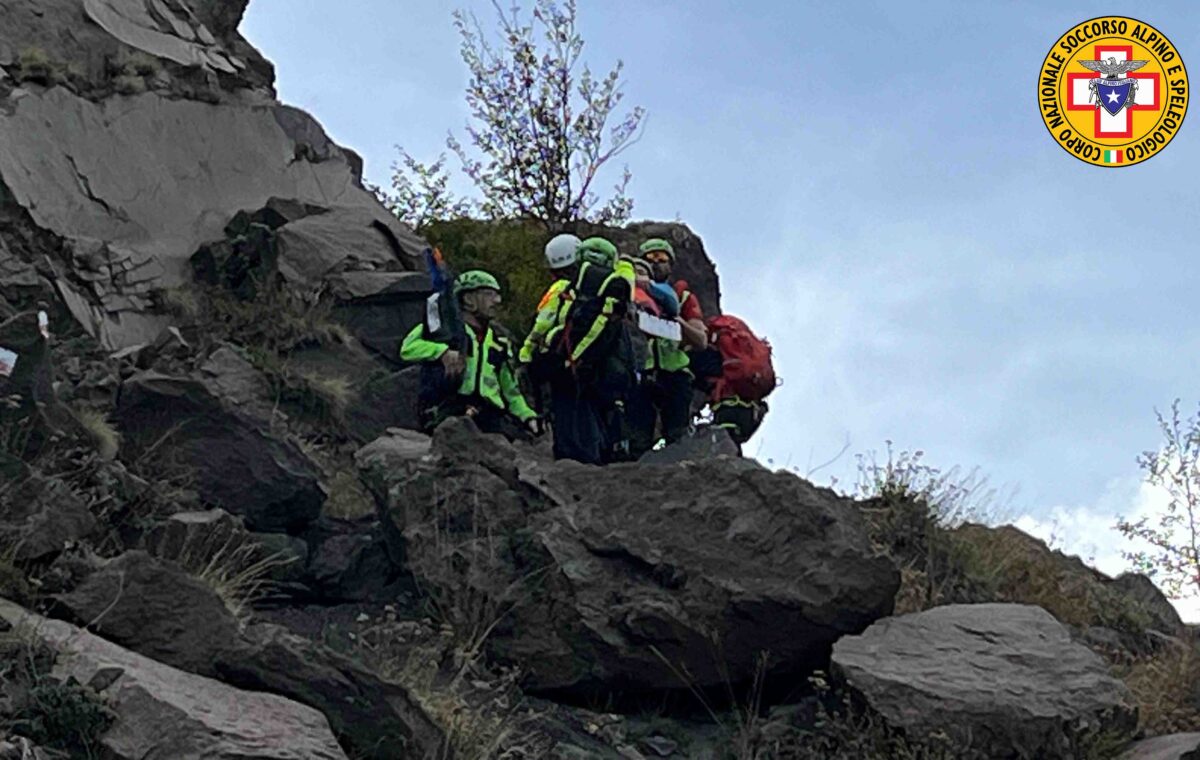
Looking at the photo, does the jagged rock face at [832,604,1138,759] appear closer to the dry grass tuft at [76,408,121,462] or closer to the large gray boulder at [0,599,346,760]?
the large gray boulder at [0,599,346,760]

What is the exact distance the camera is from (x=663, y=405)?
1212cm

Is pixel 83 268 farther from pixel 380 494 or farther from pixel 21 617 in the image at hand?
pixel 21 617

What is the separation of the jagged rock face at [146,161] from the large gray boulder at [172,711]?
7301 millimetres

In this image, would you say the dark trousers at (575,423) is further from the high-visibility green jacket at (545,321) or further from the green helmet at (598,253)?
the green helmet at (598,253)

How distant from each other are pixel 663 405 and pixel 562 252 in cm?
129

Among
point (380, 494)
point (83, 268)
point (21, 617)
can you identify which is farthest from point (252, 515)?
point (83, 268)

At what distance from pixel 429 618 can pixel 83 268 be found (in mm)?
6894

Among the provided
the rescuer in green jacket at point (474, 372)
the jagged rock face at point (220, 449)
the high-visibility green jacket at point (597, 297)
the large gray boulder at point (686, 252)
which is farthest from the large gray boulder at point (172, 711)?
the large gray boulder at point (686, 252)

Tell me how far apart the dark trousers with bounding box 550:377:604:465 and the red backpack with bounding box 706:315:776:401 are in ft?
4.44

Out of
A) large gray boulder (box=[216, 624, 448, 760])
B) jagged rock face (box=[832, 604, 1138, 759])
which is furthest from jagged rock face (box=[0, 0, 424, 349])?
jagged rock face (box=[832, 604, 1138, 759])

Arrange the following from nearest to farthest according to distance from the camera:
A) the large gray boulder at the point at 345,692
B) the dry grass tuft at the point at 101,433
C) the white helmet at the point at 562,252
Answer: the large gray boulder at the point at 345,692, the dry grass tuft at the point at 101,433, the white helmet at the point at 562,252

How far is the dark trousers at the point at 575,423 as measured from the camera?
1095 centimetres

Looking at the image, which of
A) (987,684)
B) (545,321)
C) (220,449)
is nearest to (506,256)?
(545,321)

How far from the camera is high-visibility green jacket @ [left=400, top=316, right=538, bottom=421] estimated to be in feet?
38.3
